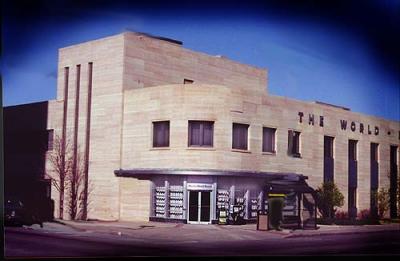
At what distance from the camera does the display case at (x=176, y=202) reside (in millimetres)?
25172

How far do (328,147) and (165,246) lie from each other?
849 cm

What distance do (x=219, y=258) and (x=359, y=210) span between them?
22.8 feet

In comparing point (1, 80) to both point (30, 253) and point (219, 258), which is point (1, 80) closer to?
point (30, 253)

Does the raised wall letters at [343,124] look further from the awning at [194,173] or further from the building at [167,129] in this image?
the awning at [194,173]

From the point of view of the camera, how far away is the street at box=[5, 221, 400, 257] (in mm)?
23281

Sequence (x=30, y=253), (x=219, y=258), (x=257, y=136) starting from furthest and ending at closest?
(x=257, y=136)
(x=219, y=258)
(x=30, y=253)

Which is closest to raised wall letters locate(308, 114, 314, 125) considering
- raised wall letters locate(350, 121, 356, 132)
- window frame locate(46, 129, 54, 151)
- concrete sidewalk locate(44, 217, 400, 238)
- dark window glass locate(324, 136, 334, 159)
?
dark window glass locate(324, 136, 334, 159)

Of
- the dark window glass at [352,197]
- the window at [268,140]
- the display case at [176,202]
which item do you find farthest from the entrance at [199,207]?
the dark window glass at [352,197]

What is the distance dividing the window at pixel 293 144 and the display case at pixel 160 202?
5.39 meters

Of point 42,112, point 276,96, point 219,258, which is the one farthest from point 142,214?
point 276,96

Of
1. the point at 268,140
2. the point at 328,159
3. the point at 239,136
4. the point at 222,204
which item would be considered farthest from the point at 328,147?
the point at 222,204

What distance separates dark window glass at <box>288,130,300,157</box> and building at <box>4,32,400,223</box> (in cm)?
19

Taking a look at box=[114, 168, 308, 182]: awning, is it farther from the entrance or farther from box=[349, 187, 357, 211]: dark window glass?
box=[349, 187, 357, 211]: dark window glass

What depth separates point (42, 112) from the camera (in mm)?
25062
